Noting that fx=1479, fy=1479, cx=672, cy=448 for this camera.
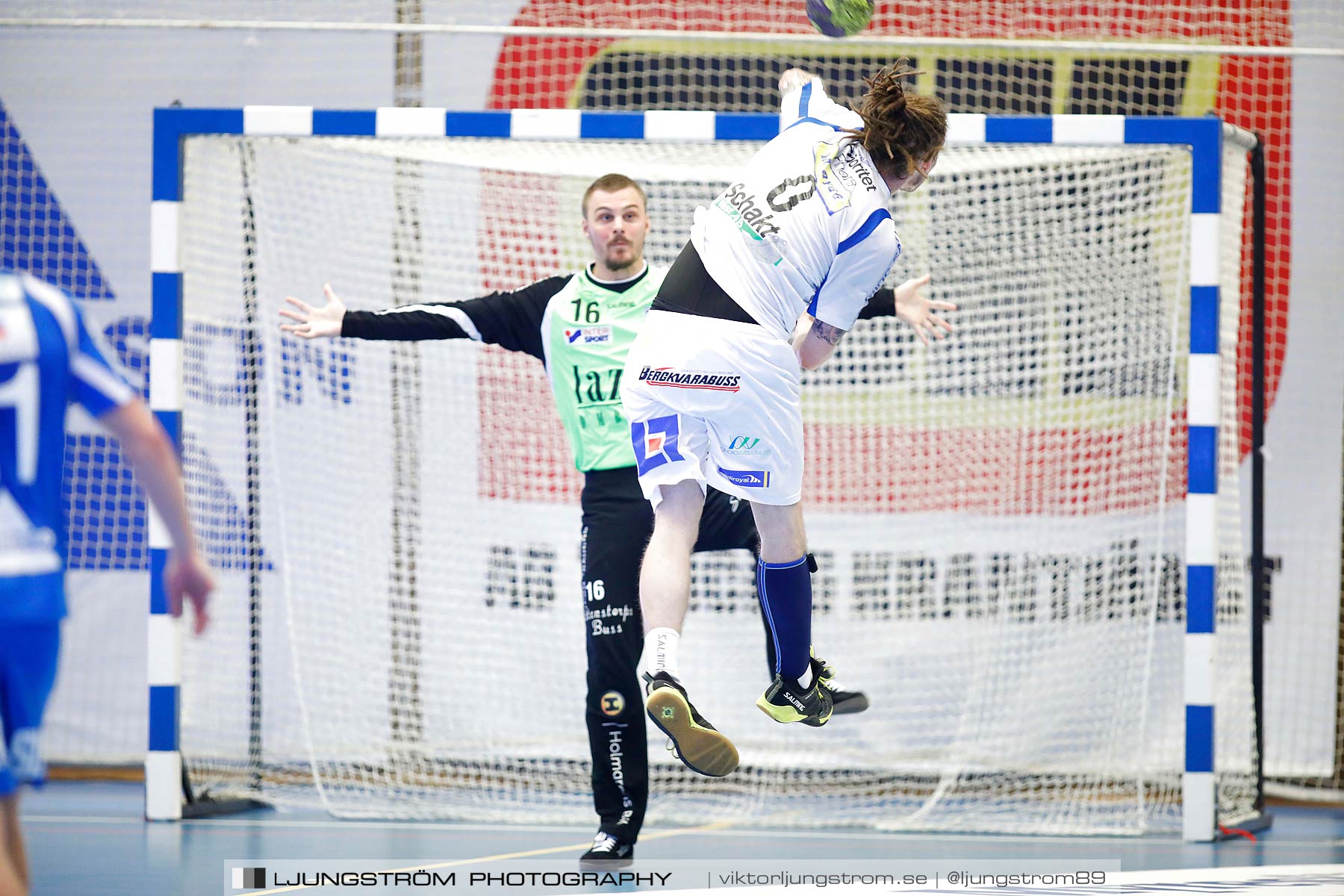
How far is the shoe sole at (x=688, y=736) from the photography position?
13.6 ft

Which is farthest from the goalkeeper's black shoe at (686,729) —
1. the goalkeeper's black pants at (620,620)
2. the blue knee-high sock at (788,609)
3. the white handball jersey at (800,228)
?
the goalkeeper's black pants at (620,620)

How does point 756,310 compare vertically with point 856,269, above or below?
below

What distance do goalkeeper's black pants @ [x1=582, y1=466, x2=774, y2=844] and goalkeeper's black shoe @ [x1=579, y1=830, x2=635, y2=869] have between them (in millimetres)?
31

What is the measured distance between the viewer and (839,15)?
4805 mm

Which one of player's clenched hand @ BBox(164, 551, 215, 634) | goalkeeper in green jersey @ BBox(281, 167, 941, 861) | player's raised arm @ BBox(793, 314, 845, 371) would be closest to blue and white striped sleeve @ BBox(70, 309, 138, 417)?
player's clenched hand @ BBox(164, 551, 215, 634)

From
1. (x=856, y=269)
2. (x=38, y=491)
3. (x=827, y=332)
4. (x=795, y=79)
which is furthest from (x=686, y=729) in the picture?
(x=795, y=79)

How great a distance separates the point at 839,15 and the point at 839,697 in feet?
7.36

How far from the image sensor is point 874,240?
4402mm

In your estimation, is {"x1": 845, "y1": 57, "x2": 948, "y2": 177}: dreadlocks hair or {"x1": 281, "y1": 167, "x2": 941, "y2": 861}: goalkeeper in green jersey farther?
{"x1": 281, "y1": 167, "x2": 941, "y2": 861}: goalkeeper in green jersey

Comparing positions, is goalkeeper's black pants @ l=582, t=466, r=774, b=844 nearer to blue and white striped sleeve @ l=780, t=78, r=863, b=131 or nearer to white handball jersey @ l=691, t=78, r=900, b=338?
white handball jersey @ l=691, t=78, r=900, b=338

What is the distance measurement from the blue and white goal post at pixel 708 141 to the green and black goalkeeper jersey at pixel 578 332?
1.00 meters

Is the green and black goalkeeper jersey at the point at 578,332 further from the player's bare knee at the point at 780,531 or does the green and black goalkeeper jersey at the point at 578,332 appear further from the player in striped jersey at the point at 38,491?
the player in striped jersey at the point at 38,491

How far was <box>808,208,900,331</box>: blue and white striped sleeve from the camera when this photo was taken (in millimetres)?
Result: 4395

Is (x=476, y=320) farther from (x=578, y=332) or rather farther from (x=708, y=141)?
(x=708, y=141)
